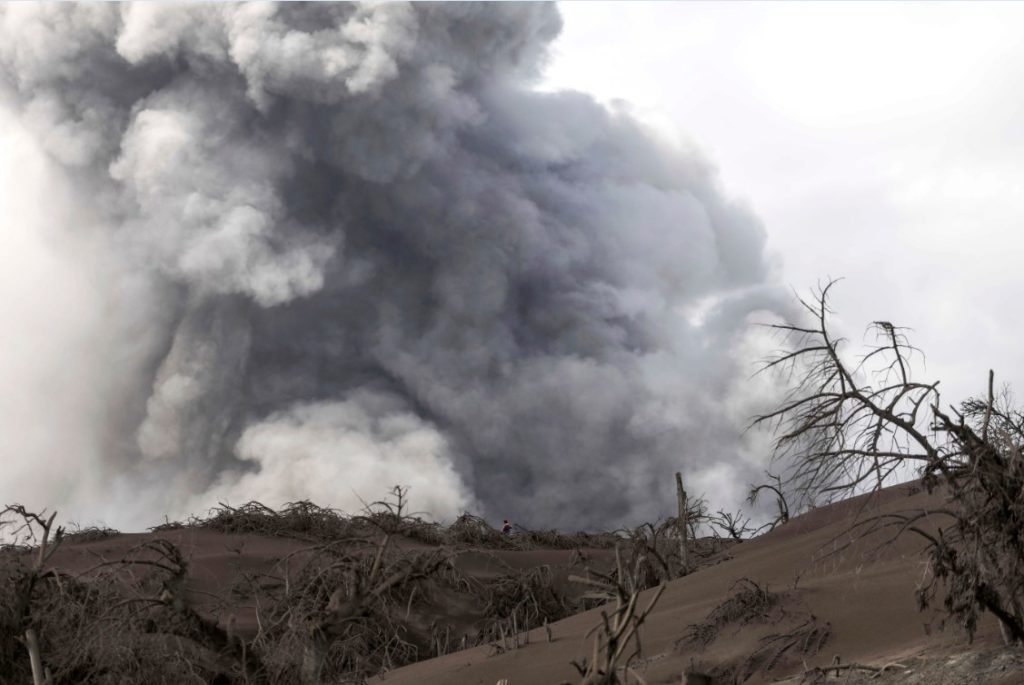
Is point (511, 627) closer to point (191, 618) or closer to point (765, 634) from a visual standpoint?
point (765, 634)

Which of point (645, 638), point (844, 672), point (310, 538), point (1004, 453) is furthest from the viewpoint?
point (310, 538)

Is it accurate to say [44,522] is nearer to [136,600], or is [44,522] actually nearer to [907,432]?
[136,600]

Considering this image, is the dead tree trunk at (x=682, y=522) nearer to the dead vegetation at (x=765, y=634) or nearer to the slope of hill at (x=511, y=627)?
the slope of hill at (x=511, y=627)

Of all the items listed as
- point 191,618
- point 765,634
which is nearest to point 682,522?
point 765,634

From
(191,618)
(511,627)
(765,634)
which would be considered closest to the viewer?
(191,618)

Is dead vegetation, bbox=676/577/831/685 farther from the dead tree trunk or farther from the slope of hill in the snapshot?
the dead tree trunk

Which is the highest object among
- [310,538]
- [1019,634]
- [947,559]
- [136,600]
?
[310,538]

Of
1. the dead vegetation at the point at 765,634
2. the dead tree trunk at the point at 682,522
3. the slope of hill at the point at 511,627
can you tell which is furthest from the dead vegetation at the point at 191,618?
the dead tree trunk at the point at 682,522

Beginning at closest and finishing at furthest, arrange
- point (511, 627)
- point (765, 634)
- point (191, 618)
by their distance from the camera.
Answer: point (191, 618), point (765, 634), point (511, 627)

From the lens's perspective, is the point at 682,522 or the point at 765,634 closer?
the point at 765,634

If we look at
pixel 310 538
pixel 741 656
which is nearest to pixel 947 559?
pixel 741 656

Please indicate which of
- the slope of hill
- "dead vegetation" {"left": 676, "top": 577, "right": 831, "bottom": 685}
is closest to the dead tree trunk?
the slope of hill

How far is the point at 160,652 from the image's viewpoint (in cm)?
871

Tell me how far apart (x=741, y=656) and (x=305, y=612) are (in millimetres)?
4738
